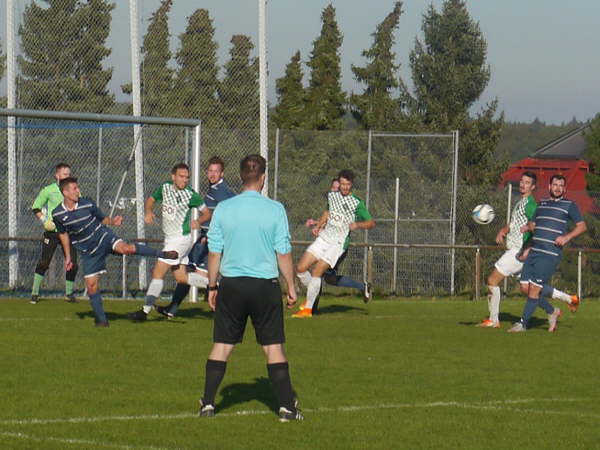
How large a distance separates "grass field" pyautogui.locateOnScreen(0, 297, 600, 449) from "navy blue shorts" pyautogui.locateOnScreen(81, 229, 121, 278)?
68 centimetres

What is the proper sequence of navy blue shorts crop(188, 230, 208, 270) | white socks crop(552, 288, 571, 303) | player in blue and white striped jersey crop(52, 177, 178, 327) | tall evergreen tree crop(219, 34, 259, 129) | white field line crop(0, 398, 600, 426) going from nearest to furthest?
white field line crop(0, 398, 600, 426) → player in blue and white striped jersey crop(52, 177, 178, 327) → white socks crop(552, 288, 571, 303) → navy blue shorts crop(188, 230, 208, 270) → tall evergreen tree crop(219, 34, 259, 129)

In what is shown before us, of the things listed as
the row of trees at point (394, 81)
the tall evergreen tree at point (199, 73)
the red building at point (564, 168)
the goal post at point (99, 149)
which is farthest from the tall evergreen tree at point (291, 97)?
the goal post at point (99, 149)

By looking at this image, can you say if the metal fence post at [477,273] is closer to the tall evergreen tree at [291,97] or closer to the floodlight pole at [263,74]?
the floodlight pole at [263,74]

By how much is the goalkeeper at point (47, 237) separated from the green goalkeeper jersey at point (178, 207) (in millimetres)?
2728

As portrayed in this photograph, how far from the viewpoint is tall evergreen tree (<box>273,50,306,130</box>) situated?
180 feet

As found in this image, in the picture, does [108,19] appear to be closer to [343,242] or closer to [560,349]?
[343,242]

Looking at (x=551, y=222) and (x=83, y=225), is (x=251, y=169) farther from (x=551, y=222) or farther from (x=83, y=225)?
(x=551, y=222)

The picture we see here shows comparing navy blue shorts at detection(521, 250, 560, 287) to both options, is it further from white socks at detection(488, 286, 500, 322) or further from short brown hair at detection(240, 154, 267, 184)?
short brown hair at detection(240, 154, 267, 184)

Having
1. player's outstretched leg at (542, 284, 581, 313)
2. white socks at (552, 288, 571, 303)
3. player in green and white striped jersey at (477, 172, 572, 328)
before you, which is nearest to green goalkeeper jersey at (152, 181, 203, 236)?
player in green and white striped jersey at (477, 172, 572, 328)

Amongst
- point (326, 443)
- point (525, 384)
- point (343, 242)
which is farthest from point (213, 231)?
point (343, 242)

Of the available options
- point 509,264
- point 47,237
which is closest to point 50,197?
point 47,237

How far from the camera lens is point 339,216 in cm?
1780

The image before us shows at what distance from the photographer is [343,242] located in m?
17.8

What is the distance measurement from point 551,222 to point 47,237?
7.93m
